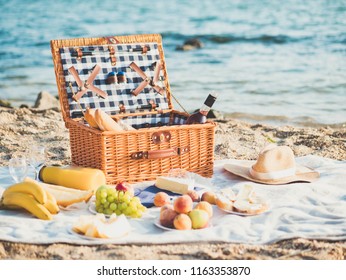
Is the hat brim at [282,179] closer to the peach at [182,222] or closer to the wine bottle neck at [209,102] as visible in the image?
the wine bottle neck at [209,102]

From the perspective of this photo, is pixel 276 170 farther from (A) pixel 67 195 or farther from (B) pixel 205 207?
(A) pixel 67 195

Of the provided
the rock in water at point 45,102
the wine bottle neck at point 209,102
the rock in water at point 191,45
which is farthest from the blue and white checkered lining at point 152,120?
the rock in water at point 191,45

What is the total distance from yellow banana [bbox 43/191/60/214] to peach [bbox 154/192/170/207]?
539mm

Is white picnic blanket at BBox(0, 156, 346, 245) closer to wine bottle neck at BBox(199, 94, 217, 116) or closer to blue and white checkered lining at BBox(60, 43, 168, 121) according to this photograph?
wine bottle neck at BBox(199, 94, 217, 116)

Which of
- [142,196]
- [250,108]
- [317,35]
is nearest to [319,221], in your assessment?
[142,196]

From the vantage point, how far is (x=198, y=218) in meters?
3.25

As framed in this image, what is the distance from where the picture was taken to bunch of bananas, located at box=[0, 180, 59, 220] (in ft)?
11.3

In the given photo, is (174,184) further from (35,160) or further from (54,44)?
(54,44)

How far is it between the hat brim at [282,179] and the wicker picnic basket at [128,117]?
0.16 meters

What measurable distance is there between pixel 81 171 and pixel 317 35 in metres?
11.5

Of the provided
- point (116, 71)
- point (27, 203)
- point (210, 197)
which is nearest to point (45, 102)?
point (116, 71)

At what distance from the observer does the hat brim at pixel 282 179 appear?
407 centimetres

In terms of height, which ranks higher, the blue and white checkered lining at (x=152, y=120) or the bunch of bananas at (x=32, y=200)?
the blue and white checkered lining at (x=152, y=120)

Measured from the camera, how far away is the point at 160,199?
3.61 metres
